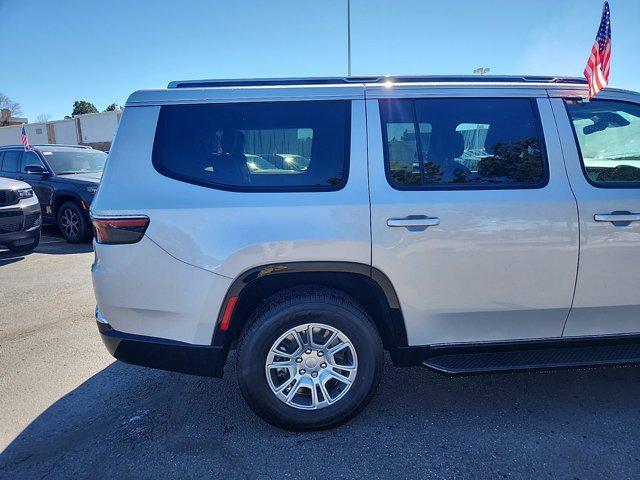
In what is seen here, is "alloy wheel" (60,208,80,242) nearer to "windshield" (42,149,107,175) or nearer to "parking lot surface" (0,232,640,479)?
"windshield" (42,149,107,175)

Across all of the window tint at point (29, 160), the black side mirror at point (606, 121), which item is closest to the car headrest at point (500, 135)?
the black side mirror at point (606, 121)

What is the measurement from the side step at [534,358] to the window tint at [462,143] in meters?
1.06

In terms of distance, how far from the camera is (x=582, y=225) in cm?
243

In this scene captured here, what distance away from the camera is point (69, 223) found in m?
7.85

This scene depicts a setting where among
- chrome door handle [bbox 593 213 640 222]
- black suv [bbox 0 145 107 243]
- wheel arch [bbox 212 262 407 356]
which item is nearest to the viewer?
wheel arch [bbox 212 262 407 356]

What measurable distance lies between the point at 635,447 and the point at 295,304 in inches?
82.6

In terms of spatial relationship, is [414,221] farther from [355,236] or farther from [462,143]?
[462,143]

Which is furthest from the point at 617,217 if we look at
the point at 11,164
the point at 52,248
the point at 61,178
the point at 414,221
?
the point at 11,164

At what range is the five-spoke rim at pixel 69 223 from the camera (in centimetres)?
781

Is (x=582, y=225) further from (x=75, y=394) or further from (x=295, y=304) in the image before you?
(x=75, y=394)

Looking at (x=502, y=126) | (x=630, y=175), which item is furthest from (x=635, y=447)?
(x=502, y=126)

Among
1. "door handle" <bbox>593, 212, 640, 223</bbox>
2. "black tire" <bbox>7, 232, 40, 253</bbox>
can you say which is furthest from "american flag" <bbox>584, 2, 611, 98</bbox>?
"black tire" <bbox>7, 232, 40, 253</bbox>

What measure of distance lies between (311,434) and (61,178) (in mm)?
7648

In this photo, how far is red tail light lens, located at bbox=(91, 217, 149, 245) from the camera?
228cm
